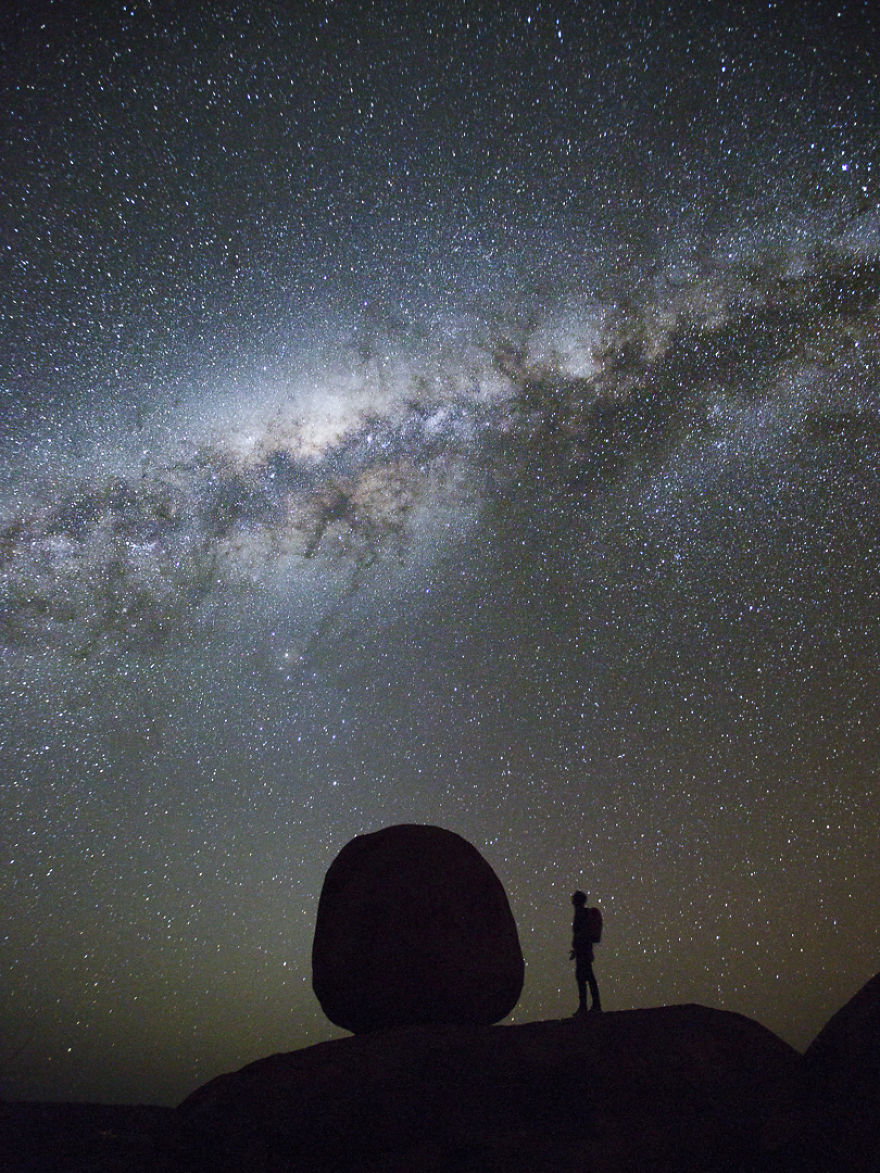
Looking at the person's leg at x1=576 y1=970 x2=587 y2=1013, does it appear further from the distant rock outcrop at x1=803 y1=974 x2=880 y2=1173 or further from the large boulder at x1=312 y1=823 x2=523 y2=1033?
the distant rock outcrop at x1=803 y1=974 x2=880 y2=1173

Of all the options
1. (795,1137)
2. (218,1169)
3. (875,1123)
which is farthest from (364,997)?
(875,1123)

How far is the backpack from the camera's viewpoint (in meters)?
10.9

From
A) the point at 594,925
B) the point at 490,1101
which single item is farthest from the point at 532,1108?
the point at 594,925

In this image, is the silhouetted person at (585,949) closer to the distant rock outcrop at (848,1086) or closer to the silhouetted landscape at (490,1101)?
the silhouetted landscape at (490,1101)

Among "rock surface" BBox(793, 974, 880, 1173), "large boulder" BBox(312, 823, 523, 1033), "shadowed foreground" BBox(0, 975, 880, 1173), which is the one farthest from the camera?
"large boulder" BBox(312, 823, 523, 1033)

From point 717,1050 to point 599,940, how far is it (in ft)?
8.06

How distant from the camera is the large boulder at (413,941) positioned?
10414 mm

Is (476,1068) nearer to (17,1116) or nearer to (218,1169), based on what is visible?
(218,1169)

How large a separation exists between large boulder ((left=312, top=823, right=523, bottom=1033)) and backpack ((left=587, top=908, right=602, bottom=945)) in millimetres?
1123

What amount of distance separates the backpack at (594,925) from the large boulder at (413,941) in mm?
1123

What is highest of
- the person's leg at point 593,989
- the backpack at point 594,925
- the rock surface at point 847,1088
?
the backpack at point 594,925

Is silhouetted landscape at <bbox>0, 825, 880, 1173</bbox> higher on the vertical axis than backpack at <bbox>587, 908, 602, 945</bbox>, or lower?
lower

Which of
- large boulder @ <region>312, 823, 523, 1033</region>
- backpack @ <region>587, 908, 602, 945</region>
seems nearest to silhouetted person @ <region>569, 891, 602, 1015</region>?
backpack @ <region>587, 908, 602, 945</region>

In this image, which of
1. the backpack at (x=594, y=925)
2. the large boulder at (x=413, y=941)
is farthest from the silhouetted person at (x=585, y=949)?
the large boulder at (x=413, y=941)
